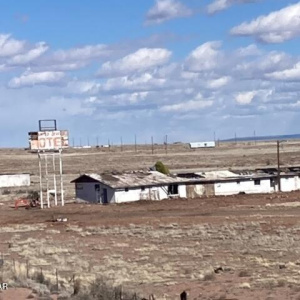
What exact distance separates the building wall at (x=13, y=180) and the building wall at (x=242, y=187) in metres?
32.9

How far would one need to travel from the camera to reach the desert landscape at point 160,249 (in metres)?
30.2

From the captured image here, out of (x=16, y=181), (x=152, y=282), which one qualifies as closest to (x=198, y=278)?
(x=152, y=282)

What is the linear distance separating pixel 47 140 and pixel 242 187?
836 inches

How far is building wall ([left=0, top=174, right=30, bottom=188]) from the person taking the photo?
355 feet

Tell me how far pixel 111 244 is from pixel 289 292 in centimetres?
1915

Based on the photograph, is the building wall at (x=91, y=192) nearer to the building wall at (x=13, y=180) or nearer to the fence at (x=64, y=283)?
the building wall at (x=13, y=180)

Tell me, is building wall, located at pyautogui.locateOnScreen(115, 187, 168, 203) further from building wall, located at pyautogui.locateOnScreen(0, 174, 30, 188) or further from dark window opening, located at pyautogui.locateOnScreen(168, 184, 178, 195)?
building wall, located at pyautogui.locateOnScreen(0, 174, 30, 188)

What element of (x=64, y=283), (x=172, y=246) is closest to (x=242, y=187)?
(x=172, y=246)

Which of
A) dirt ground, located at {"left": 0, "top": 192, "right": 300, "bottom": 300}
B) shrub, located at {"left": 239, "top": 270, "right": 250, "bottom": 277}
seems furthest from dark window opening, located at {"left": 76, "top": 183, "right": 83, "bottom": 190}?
shrub, located at {"left": 239, "top": 270, "right": 250, "bottom": 277}

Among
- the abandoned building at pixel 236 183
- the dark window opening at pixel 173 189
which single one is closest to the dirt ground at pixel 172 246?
the dark window opening at pixel 173 189

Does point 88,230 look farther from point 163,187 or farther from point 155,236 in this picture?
point 163,187

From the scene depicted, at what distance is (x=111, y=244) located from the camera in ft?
155

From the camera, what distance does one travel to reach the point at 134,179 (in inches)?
3191

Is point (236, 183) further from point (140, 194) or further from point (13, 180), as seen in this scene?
point (13, 180)
